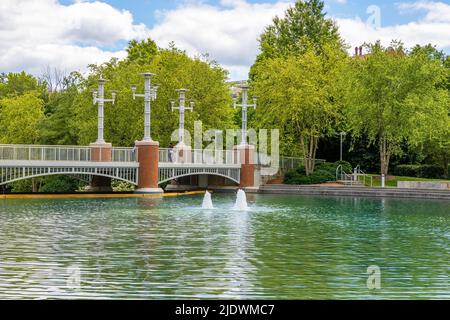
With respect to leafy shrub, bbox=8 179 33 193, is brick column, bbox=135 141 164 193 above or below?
above

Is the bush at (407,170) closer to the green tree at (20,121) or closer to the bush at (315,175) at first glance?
the bush at (315,175)

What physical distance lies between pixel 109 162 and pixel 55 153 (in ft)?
12.2

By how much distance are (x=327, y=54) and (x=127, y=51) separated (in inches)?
1012

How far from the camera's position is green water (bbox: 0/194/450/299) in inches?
609

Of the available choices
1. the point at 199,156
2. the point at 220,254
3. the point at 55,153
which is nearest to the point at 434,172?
the point at 199,156

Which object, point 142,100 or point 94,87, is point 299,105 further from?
point 94,87

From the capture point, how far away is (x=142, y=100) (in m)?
64.7

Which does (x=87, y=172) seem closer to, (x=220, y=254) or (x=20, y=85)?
(x=220, y=254)

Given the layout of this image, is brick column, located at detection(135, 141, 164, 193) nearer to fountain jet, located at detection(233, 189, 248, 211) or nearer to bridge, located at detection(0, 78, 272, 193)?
bridge, located at detection(0, 78, 272, 193)

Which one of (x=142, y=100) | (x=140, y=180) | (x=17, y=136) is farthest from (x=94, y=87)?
Answer: (x=140, y=180)

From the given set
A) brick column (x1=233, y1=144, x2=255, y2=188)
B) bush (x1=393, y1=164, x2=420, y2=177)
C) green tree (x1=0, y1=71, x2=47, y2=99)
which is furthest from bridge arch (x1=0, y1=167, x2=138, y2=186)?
green tree (x1=0, y1=71, x2=47, y2=99)

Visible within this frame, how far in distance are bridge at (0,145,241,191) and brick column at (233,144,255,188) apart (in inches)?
13.2

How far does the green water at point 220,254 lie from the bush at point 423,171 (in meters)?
32.6
